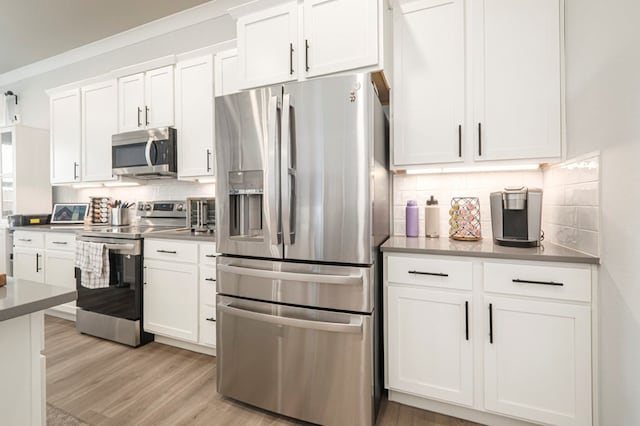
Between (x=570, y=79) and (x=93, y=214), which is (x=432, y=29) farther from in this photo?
(x=93, y=214)

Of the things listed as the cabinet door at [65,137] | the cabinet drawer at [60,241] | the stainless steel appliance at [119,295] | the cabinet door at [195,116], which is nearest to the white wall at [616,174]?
the cabinet door at [195,116]

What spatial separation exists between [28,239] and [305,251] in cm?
345

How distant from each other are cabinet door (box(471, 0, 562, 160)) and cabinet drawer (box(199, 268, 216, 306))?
6.64ft

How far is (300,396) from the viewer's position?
1605 millimetres

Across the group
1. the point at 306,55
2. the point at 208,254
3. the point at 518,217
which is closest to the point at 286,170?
the point at 306,55

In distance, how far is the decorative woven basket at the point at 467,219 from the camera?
1.98m

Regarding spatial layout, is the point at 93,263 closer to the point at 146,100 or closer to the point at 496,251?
the point at 146,100

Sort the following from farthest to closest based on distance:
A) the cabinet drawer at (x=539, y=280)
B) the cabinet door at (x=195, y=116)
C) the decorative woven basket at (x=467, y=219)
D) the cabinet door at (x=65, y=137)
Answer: the cabinet door at (x=65, y=137) → the cabinet door at (x=195, y=116) → the decorative woven basket at (x=467, y=219) → the cabinet drawer at (x=539, y=280)

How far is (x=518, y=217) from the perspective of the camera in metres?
1.71

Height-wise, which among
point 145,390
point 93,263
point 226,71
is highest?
point 226,71

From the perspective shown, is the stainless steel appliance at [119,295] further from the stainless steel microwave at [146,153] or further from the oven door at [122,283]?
the stainless steel microwave at [146,153]

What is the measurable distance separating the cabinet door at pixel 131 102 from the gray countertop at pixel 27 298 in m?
2.48

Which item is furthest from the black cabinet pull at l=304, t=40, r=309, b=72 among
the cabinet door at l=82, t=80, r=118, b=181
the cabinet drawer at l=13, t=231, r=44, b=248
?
the cabinet drawer at l=13, t=231, r=44, b=248

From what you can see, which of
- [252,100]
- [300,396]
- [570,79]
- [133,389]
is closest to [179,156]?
[252,100]
